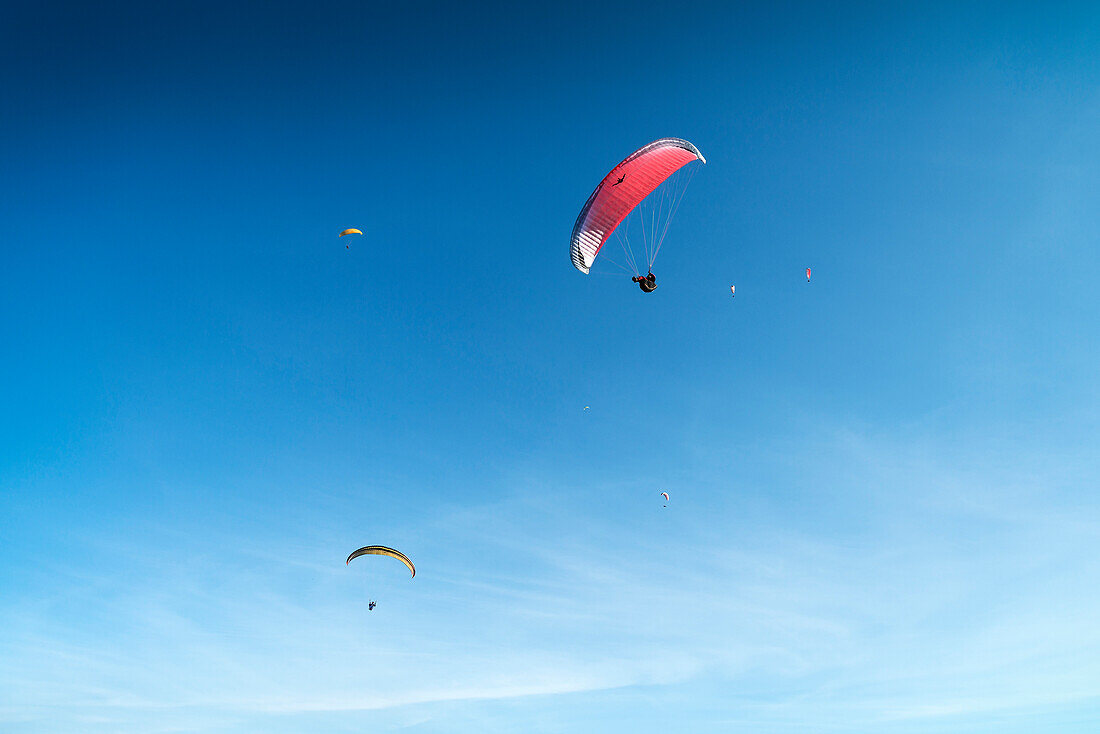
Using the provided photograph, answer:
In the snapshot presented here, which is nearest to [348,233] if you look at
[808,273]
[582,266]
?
[582,266]

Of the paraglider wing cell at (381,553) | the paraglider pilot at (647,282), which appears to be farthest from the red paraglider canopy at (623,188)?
the paraglider wing cell at (381,553)

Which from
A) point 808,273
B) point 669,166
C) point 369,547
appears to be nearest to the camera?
point 669,166

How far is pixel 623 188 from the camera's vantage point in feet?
114

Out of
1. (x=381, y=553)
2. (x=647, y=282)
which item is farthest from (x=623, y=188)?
(x=381, y=553)

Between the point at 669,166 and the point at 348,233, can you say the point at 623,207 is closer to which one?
the point at 669,166

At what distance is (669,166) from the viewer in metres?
35.1

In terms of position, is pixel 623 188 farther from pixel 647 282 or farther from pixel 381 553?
pixel 381 553

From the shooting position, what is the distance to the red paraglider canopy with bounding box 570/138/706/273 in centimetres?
3406

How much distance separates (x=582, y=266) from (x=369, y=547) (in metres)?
25.0

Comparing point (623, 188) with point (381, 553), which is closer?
point (623, 188)

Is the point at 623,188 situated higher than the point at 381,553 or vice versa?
the point at 623,188

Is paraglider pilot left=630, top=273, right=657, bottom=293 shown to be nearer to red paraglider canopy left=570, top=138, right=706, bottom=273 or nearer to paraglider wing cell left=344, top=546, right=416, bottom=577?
red paraglider canopy left=570, top=138, right=706, bottom=273

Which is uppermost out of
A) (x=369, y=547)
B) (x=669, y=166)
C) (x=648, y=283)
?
(x=669, y=166)

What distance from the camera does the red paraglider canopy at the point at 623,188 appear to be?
34.1 m
